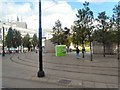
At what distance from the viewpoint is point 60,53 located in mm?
46344

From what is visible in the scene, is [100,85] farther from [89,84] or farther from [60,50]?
[60,50]

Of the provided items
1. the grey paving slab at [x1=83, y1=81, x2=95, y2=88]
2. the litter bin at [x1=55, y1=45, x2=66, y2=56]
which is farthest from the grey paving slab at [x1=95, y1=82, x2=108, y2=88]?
the litter bin at [x1=55, y1=45, x2=66, y2=56]

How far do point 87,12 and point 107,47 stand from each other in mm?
14367

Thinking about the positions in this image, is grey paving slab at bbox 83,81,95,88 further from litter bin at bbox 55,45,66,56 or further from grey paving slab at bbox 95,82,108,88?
litter bin at bbox 55,45,66,56

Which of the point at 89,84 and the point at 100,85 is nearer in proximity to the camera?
the point at 100,85

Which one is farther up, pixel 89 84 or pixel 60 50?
pixel 60 50

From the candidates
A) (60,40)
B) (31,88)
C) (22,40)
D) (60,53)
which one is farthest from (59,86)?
(22,40)

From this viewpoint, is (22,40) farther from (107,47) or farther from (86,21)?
(86,21)

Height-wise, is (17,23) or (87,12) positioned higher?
(17,23)

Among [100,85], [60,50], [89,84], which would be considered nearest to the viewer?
[100,85]

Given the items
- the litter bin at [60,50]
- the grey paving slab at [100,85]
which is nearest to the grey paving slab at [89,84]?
the grey paving slab at [100,85]

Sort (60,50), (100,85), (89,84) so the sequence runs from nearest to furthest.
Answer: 1. (100,85)
2. (89,84)
3. (60,50)

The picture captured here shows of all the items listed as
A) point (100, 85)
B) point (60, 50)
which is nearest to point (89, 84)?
point (100, 85)

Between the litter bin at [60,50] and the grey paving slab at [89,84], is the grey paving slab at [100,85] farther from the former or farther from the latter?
the litter bin at [60,50]
